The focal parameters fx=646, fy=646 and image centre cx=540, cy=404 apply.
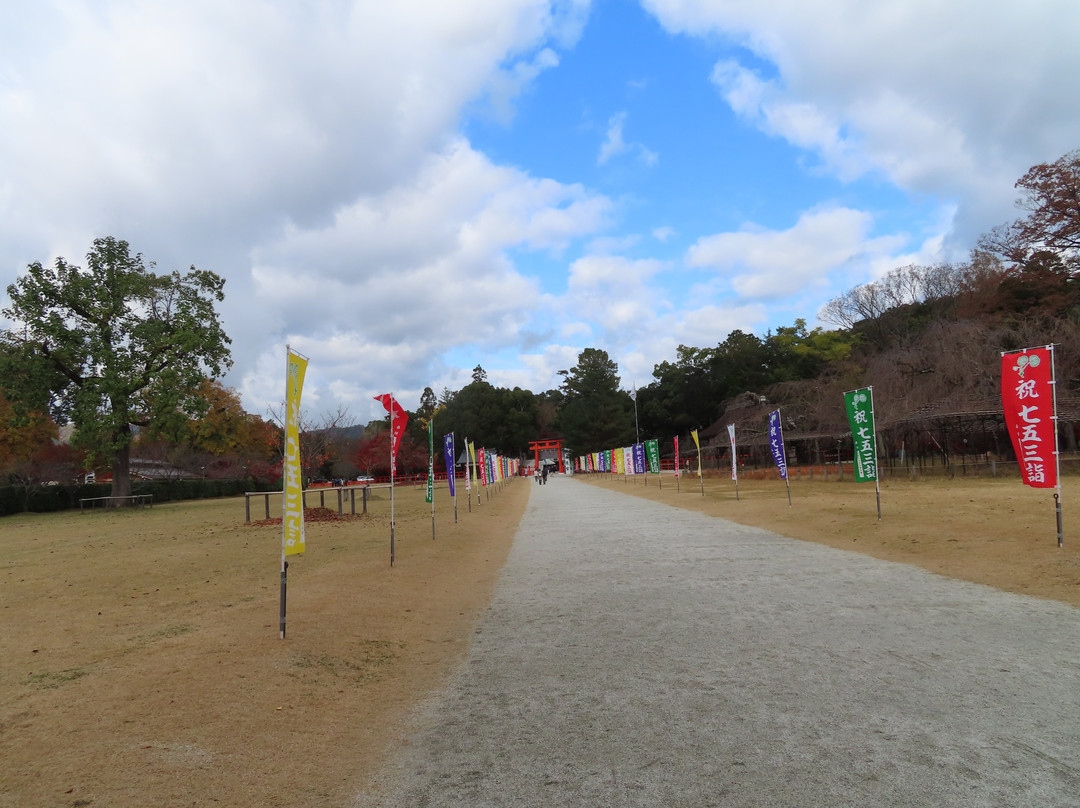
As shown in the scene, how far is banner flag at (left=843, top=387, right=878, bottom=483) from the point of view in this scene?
562 inches

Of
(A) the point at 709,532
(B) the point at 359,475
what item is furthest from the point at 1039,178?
(B) the point at 359,475

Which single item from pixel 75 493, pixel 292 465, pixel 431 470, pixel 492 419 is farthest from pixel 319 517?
pixel 492 419

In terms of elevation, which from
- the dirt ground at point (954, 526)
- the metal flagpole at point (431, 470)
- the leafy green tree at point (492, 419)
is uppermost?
the leafy green tree at point (492, 419)

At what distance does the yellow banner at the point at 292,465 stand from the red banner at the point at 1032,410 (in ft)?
31.2

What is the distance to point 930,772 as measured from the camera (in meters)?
2.84

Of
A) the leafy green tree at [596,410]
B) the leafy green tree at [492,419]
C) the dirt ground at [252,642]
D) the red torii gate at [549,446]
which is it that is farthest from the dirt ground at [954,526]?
the red torii gate at [549,446]

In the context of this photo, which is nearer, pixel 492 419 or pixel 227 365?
pixel 227 365

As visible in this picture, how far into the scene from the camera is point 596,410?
69.5 meters

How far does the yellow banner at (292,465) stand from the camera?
5.48 m

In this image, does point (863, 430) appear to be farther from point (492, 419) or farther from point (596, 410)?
point (492, 419)

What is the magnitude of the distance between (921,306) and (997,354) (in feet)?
75.5

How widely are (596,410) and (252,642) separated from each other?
64861 mm

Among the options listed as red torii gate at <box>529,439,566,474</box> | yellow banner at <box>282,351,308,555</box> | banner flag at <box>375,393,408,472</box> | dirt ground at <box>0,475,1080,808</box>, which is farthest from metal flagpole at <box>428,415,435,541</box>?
red torii gate at <box>529,439,566,474</box>

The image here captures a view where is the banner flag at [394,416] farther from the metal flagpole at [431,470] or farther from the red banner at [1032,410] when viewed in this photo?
the red banner at [1032,410]
